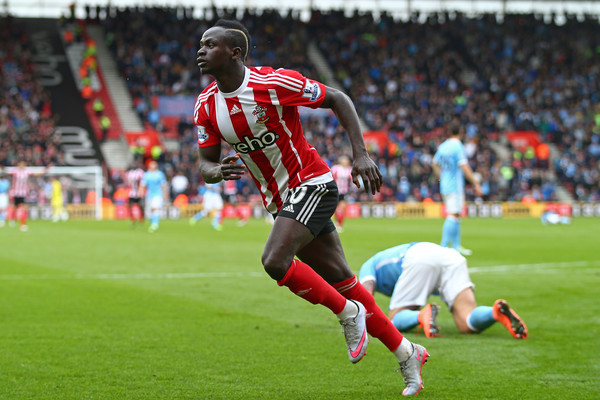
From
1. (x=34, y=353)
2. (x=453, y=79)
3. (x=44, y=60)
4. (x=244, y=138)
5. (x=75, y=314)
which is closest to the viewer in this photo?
(x=244, y=138)

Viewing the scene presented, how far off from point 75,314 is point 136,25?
124ft

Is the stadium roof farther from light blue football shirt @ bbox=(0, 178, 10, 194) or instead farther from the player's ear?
the player's ear

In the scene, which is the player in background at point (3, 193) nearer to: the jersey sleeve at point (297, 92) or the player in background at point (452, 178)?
the player in background at point (452, 178)

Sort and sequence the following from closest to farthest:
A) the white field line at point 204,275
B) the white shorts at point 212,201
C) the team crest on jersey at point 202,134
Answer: the team crest on jersey at point 202,134 < the white field line at point 204,275 < the white shorts at point 212,201

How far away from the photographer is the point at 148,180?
2445 centimetres

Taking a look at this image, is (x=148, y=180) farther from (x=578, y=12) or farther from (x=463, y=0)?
(x=578, y=12)

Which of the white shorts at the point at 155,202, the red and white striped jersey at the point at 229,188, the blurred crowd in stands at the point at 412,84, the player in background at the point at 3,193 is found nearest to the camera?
the white shorts at the point at 155,202

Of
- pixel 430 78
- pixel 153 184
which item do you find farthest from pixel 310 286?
pixel 430 78

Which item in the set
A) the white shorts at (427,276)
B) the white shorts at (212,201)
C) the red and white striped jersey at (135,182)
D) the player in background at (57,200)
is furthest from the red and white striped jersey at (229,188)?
the white shorts at (427,276)

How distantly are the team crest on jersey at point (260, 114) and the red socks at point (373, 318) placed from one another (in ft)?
3.48

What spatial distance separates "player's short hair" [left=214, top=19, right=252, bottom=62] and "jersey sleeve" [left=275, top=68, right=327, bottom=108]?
25cm

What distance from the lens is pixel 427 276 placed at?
6348mm

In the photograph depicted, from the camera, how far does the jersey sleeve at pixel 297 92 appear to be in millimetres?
4531

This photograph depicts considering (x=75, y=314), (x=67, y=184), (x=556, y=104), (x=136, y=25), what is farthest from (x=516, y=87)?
(x=75, y=314)
